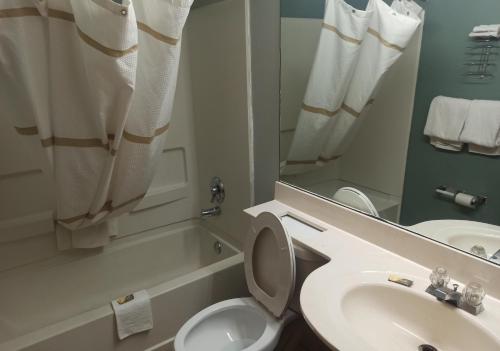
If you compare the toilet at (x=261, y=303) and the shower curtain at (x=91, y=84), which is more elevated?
the shower curtain at (x=91, y=84)

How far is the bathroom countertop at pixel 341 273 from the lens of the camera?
2.70 feet

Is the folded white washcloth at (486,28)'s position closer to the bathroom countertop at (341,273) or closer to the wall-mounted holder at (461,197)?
the wall-mounted holder at (461,197)

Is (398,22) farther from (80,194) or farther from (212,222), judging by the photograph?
(212,222)

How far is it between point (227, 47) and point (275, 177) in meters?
0.71

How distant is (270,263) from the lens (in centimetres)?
138

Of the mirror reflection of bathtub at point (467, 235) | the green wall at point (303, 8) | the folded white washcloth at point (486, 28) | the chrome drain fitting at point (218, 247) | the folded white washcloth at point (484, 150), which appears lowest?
the chrome drain fitting at point (218, 247)

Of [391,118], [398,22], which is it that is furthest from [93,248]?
[398,22]

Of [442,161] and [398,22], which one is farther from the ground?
[398,22]

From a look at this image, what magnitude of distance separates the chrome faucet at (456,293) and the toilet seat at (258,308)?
454 mm

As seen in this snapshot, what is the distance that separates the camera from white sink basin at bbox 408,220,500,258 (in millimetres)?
992

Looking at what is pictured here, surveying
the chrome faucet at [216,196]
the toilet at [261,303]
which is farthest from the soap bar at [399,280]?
the chrome faucet at [216,196]

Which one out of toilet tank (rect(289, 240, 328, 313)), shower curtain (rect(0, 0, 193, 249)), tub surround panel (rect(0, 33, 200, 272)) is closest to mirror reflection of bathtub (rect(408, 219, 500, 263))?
toilet tank (rect(289, 240, 328, 313))

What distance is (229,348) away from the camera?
1.42m

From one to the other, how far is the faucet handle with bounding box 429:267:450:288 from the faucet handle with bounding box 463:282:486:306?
0.22 ft
